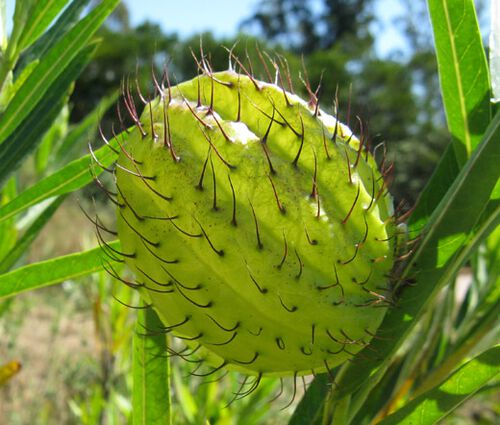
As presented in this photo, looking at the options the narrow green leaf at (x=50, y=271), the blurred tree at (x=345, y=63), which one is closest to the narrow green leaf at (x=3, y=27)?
the narrow green leaf at (x=50, y=271)

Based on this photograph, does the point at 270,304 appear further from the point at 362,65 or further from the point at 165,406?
the point at 362,65

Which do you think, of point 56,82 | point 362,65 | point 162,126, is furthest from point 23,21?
point 362,65

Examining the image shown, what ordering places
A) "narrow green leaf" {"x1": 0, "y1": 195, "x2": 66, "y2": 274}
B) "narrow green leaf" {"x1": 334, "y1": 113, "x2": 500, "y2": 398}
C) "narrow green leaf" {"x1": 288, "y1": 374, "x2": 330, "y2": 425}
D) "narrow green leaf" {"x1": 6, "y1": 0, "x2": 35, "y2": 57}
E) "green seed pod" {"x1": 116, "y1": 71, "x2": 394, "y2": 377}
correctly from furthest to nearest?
"narrow green leaf" {"x1": 0, "y1": 195, "x2": 66, "y2": 274}, "narrow green leaf" {"x1": 6, "y1": 0, "x2": 35, "y2": 57}, "narrow green leaf" {"x1": 288, "y1": 374, "x2": 330, "y2": 425}, "narrow green leaf" {"x1": 334, "y1": 113, "x2": 500, "y2": 398}, "green seed pod" {"x1": 116, "y1": 71, "x2": 394, "y2": 377}

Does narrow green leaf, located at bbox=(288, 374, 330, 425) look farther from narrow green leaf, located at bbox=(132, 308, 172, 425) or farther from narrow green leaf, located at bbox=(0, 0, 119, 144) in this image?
narrow green leaf, located at bbox=(0, 0, 119, 144)

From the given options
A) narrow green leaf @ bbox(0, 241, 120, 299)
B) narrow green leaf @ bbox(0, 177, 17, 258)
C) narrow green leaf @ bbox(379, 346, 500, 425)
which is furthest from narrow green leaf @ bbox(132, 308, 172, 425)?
narrow green leaf @ bbox(0, 177, 17, 258)

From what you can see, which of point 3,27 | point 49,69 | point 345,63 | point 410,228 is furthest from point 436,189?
point 345,63

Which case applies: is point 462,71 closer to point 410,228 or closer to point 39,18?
point 410,228
